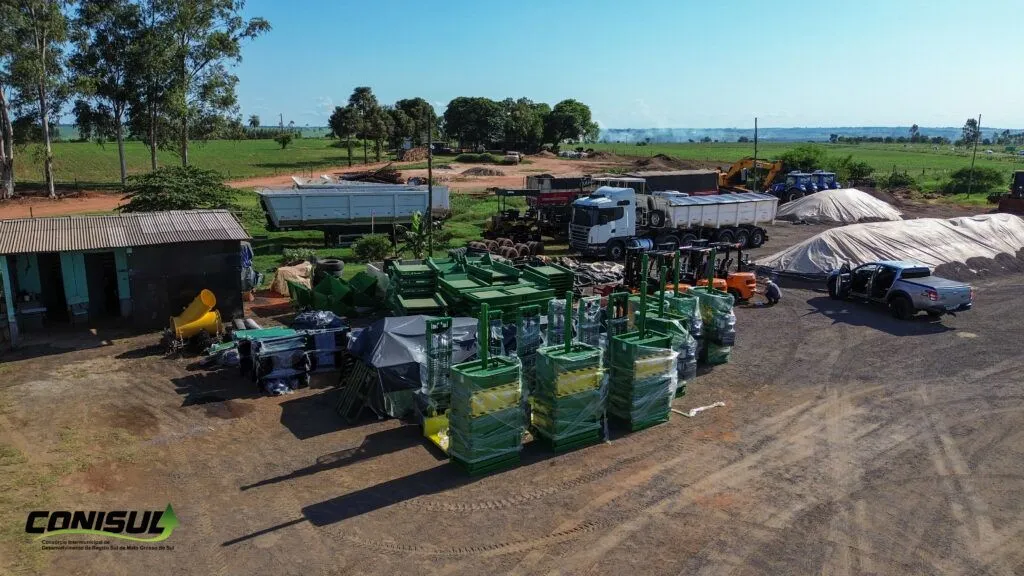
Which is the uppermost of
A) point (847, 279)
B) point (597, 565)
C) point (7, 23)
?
point (7, 23)

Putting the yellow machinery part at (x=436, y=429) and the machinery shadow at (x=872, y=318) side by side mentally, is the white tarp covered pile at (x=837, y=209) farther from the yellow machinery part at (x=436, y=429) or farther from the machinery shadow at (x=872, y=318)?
the yellow machinery part at (x=436, y=429)

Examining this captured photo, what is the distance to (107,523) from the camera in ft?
31.1

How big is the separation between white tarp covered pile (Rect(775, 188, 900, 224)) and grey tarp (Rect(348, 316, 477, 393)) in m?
32.2

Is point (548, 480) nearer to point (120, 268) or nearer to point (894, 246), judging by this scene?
point (120, 268)

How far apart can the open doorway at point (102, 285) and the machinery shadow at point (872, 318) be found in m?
20.3

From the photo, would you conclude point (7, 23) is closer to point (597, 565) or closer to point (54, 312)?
point (54, 312)

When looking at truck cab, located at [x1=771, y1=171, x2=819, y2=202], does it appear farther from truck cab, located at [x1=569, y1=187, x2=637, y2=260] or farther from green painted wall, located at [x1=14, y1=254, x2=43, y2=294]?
green painted wall, located at [x1=14, y1=254, x2=43, y2=294]

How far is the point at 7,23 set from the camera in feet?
131

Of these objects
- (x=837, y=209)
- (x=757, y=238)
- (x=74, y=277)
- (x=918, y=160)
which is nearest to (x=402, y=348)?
(x=74, y=277)

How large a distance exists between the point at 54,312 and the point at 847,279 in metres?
23.8

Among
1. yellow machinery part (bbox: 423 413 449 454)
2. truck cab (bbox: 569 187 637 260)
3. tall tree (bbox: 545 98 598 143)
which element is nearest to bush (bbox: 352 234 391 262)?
truck cab (bbox: 569 187 637 260)

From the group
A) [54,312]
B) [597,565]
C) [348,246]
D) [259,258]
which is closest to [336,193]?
[348,246]

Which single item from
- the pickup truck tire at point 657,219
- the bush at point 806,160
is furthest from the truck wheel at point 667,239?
the bush at point 806,160

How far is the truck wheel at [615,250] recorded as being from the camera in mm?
28609
